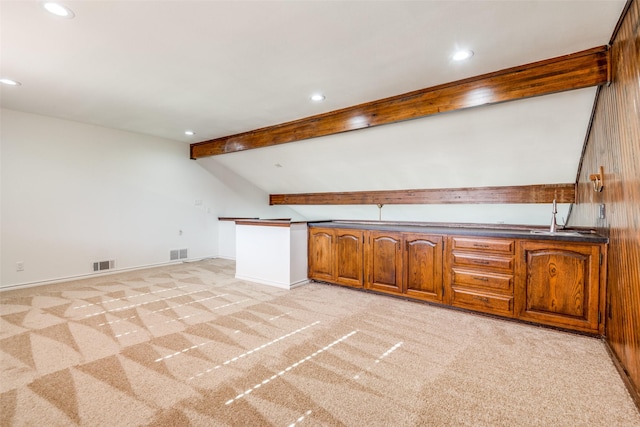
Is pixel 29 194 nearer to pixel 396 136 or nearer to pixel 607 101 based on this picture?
pixel 396 136

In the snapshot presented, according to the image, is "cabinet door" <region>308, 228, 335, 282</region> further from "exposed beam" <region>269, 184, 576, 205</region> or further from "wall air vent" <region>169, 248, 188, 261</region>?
"wall air vent" <region>169, 248, 188, 261</region>

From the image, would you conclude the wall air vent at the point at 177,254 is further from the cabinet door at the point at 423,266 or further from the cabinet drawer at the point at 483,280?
the cabinet drawer at the point at 483,280

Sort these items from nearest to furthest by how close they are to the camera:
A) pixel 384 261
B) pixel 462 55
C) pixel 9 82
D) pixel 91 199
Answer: pixel 462 55
pixel 9 82
pixel 384 261
pixel 91 199

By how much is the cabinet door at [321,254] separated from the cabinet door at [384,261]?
1.93 ft

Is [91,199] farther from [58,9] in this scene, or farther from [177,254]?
[58,9]

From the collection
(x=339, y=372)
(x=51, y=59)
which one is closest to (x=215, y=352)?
(x=339, y=372)

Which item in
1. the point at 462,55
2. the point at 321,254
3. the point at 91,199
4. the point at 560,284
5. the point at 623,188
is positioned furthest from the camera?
the point at 91,199

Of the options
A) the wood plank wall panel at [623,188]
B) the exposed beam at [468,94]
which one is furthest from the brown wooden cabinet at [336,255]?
the wood plank wall panel at [623,188]

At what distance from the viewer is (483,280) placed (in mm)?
3131

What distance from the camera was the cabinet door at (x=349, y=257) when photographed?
401 cm

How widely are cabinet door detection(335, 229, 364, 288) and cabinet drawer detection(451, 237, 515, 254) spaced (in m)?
1.17

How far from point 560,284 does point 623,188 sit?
40.8 inches

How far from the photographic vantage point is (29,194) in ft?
14.3

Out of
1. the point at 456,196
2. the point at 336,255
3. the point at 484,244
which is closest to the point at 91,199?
the point at 336,255
